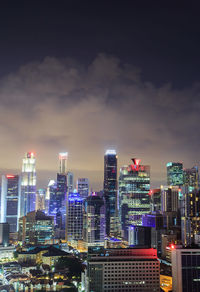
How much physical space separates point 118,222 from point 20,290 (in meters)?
40.7

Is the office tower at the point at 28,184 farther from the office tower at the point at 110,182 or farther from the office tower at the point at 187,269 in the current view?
the office tower at the point at 187,269

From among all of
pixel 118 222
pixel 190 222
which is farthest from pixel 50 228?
pixel 190 222

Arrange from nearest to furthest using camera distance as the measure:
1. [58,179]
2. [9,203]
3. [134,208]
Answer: [134,208] < [9,203] < [58,179]

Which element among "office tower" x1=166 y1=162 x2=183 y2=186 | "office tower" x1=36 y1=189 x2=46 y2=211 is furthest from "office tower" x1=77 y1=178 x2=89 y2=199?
"office tower" x1=166 y1=162 x2=183 y2=186

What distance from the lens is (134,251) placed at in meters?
24.3

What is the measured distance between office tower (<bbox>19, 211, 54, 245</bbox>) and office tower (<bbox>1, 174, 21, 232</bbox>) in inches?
687

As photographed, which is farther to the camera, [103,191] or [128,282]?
[103,191]

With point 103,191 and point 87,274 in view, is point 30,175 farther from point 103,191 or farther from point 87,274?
point 87,274

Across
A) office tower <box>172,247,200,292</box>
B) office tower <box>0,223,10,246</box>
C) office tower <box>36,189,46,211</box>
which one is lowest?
office tower <box>0,223,10,246</box>

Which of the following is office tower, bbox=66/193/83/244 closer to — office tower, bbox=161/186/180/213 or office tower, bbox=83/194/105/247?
office tower, bbox=83/194/105/247

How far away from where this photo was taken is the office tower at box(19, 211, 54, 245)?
5022cm

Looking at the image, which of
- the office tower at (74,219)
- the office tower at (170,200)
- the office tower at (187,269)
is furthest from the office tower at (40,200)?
the office tower at (187,269)

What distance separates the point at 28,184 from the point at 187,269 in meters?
59.2

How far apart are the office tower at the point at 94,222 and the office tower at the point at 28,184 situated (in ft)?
79.1
